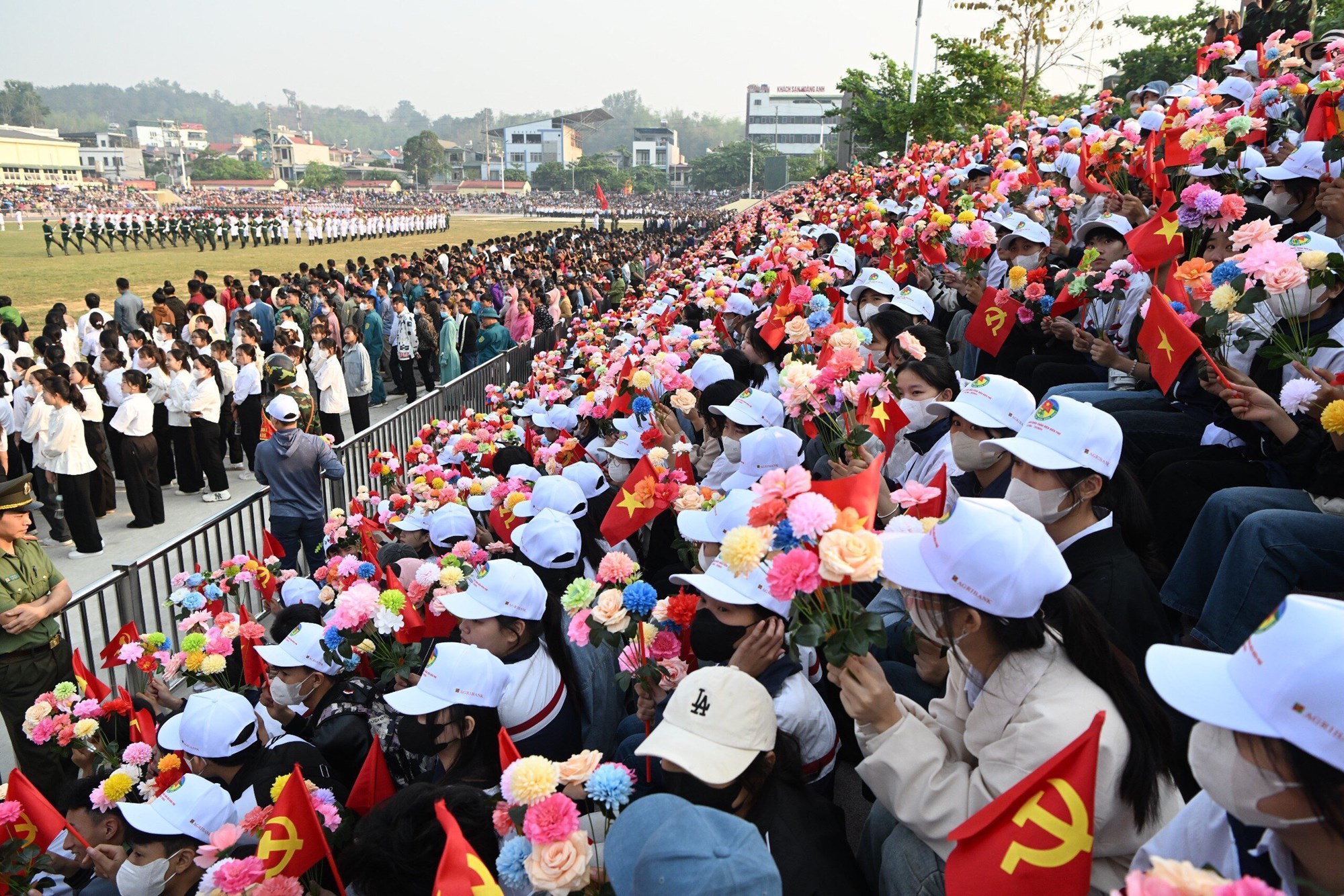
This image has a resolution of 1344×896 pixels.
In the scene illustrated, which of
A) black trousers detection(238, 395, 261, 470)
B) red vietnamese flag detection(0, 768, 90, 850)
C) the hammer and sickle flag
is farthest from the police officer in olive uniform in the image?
black trousers detection(238, 395, 261, 470)

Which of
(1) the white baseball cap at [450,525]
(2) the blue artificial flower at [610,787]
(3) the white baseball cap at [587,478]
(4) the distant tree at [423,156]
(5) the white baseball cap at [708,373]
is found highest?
(4) the distant tree at [423,156]

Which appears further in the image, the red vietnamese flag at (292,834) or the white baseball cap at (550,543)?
the white baseball cap at (550,543)

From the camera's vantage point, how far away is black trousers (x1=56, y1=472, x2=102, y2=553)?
24.6 feet

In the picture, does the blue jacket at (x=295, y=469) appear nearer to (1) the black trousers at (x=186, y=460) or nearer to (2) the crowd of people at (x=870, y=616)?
(2) the crowd of people at (x=870, y=616)

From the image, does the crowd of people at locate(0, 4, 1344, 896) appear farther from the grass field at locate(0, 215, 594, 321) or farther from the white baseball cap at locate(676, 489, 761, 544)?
the grass field at locate(0, 215, 594, 321)

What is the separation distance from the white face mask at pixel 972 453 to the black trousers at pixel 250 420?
8.41 m

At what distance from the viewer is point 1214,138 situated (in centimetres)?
520

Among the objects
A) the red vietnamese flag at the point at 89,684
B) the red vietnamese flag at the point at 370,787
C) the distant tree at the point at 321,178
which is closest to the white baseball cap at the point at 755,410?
the red vietnamese flag at the point at 370,787

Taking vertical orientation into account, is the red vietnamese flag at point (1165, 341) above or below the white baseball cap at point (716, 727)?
above

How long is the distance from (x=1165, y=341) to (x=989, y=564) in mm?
2234

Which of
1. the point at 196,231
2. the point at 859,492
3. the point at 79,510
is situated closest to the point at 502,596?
the point at 859,492

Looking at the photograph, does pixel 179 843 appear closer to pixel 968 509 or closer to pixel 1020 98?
pixel 968 509

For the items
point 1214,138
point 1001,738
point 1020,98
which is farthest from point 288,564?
point 1020,98

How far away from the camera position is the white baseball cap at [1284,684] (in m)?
1.22
